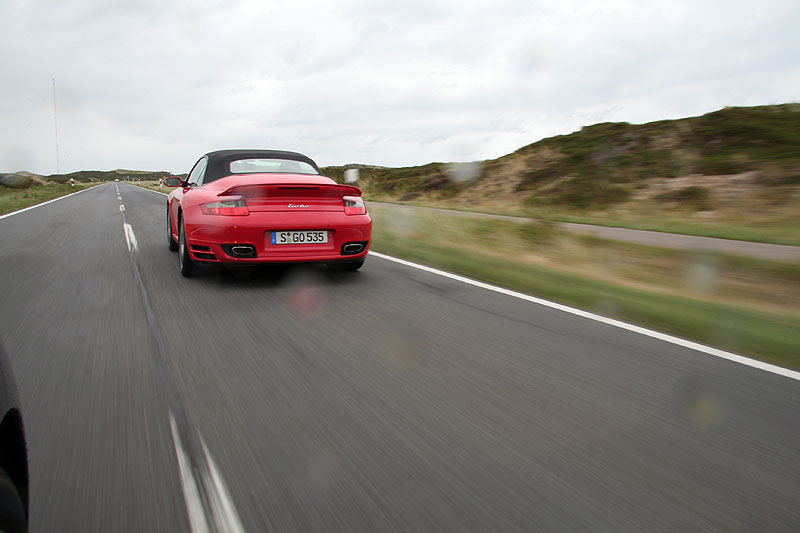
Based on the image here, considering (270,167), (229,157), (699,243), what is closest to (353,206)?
(270,167)

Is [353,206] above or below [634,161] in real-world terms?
below

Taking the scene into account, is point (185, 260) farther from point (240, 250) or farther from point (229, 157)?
point (229, 157)

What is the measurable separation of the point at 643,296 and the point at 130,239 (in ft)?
29.4

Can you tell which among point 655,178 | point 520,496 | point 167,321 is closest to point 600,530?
point 520,496

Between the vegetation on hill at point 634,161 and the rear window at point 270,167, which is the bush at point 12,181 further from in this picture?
the rear window at point 270,167

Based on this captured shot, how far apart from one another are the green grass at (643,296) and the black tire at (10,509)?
14.3 ft

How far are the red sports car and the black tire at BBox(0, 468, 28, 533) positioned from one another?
4260 mm

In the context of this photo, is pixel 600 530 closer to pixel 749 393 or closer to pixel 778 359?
pixel 749 393

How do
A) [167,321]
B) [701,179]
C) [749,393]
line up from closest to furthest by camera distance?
[749,393], [167,321], [701,179]

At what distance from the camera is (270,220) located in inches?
222

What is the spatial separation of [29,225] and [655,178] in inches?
787

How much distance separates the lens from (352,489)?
214 cm

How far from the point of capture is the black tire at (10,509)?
4.33ft

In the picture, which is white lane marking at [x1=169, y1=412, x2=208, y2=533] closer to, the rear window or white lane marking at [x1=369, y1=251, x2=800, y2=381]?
white lane marking at [x1=369, y1=251, x2=800, y2=381]
